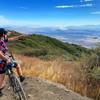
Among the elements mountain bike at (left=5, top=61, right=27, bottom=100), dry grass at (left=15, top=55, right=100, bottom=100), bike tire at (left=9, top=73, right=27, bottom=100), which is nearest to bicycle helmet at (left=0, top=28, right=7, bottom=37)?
mountain bike at (left=5, top=61, right=27, bottom=100)

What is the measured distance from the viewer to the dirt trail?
8.02 meters

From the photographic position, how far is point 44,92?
826 cm

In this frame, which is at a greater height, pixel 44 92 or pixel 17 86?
pixel 17 86

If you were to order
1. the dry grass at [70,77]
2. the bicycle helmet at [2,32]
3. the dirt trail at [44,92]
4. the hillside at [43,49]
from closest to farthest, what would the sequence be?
the bicycle helmet at [2,32] → the dirt trail at [44,92] → the dry grass at [70,77] → the hillside at [43,49]

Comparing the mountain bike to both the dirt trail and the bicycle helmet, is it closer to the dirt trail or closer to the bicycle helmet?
the bicycle helmet

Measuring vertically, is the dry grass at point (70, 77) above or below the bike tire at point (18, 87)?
below

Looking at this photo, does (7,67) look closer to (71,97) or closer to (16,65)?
(16,65)

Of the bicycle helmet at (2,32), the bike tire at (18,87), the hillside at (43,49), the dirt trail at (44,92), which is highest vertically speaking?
the bicycle helmet at (2,32)

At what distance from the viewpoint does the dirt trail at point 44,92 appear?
8.02 meters

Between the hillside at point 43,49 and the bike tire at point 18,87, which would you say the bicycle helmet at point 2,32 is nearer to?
the hillside at point 43,49

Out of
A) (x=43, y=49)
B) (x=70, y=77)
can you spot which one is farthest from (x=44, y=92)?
(x=43, y=49)

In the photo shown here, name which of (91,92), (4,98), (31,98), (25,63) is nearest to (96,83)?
(91,92)

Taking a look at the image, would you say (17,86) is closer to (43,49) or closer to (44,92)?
(44,92)

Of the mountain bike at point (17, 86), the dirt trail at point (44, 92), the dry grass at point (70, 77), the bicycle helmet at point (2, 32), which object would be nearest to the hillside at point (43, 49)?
the bicycle helmet at point (2, 32)
